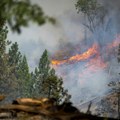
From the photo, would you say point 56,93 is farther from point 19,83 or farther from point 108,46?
point 108,46

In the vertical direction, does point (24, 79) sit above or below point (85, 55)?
below

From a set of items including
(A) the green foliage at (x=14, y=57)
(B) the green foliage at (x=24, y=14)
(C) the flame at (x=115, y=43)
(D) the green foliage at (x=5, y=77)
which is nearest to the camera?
(B) the green foliage at (x=24, y=14)

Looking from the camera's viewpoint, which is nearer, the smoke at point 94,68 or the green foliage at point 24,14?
the green foliage at point 24,14

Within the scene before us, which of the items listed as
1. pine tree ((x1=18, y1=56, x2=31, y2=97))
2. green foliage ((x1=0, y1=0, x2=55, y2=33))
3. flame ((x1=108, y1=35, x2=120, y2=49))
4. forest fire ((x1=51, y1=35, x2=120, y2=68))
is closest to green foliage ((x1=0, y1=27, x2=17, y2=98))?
pine tree ((x1=18, y1=56, x2=31, y2=97))

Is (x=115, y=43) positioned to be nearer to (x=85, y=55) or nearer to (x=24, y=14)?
(x=85, y=55)

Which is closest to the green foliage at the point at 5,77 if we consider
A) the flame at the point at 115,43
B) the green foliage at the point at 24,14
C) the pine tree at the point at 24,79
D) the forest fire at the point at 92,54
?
the pine tree at the point at 24,79

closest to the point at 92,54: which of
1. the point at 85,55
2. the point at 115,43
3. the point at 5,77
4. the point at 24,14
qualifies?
the point at 85,55

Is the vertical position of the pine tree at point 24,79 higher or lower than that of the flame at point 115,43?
lower

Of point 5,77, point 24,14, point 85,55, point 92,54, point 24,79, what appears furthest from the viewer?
point 85,55

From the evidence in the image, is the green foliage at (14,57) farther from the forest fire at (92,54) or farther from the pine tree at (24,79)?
the forest fire at (92,54)

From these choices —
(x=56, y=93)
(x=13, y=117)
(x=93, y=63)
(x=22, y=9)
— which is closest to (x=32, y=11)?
(x=22, y=9)

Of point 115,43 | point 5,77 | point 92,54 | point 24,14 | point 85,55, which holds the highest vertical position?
point 115,43

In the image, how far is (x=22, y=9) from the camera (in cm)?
780

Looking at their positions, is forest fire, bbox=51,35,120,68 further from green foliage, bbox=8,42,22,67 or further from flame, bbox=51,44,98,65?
green foliage, bbox=8,42,22,67
